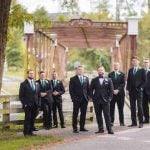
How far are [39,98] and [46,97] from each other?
885 mm

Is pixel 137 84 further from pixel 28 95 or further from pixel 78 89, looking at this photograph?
pixel 28 95

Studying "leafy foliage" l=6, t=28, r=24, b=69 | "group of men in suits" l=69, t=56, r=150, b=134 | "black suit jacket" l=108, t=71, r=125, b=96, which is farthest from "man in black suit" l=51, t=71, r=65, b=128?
"leafy foliage" l=6, t=28, r=24, b=69

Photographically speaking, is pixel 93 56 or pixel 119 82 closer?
pixel 119 82

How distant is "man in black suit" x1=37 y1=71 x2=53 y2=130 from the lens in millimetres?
15734

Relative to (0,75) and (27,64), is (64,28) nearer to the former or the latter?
(27,64)

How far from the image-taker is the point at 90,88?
595 inches

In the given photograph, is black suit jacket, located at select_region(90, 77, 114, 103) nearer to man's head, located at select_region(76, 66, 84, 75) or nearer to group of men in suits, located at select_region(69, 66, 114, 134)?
group of men in suits, located at select_region(69, 66, 114, 134)

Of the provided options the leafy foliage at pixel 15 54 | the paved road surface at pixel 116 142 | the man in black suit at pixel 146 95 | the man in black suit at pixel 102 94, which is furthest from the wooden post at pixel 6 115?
the leafy foliage at pixel 15 54

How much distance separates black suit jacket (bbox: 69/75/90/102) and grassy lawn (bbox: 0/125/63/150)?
160 cm

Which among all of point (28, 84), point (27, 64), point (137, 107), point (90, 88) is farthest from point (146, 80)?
point (27, 64)

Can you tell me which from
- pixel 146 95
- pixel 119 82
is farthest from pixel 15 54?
pixel 119 82

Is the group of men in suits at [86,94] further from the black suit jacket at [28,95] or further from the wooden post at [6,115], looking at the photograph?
the wooden post at [6,115]

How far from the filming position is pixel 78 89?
15281 mm

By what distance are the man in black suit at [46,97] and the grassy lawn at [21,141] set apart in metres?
1.05
